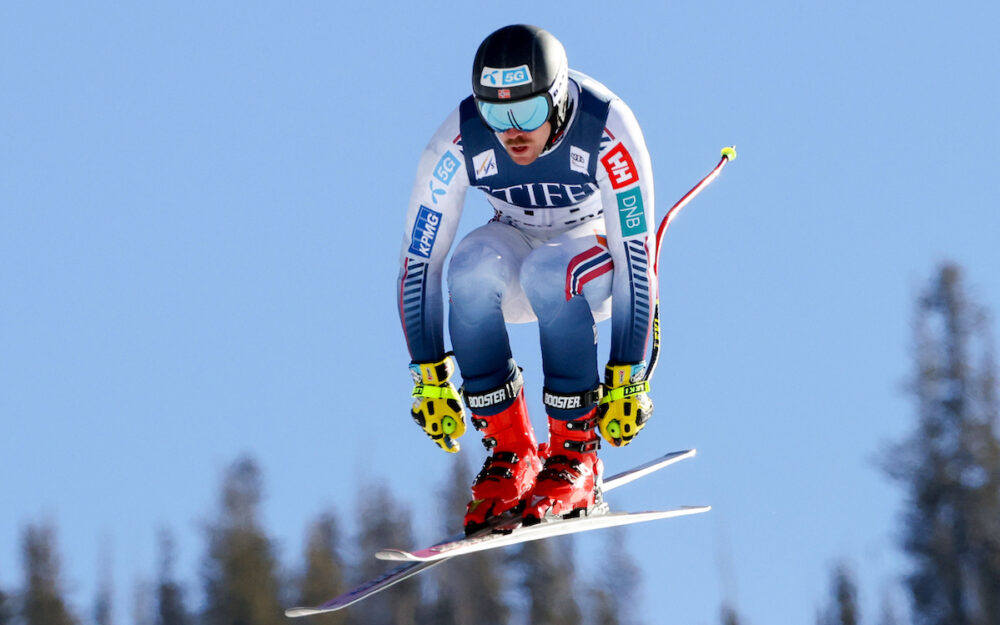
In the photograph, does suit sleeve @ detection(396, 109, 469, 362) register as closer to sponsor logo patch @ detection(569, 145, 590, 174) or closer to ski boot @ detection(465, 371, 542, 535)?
ski boot @ detection(465, 371, 542, 535)

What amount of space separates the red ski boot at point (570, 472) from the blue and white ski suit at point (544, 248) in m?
0.24

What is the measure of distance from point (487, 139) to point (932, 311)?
35.6 metres

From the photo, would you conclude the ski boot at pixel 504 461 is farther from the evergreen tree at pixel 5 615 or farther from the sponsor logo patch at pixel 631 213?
the evergreen tree at pixel 5 615

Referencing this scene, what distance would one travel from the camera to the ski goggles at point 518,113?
11.2m

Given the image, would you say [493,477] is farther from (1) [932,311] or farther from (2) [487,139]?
(1) [932,311]

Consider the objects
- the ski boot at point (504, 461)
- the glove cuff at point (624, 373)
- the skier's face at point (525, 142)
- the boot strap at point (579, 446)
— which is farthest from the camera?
the boot strap at point (579, 446)

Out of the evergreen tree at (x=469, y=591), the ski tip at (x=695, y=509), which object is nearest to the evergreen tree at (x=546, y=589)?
the evergreen tree at (x=469, y=591)

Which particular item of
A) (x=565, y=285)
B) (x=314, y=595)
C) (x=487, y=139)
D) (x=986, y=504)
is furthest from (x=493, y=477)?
(x=986, y=504)

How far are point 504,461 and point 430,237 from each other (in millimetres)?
1709

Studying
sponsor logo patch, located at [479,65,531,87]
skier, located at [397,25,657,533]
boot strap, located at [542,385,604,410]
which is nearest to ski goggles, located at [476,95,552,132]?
skier, located at [397,25,657,533]

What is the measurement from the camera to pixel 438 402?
12.1 metres

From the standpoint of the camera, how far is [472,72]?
1130cm

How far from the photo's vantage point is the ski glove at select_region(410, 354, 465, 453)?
12094mm

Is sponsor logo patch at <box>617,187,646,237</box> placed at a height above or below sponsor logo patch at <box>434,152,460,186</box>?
below
